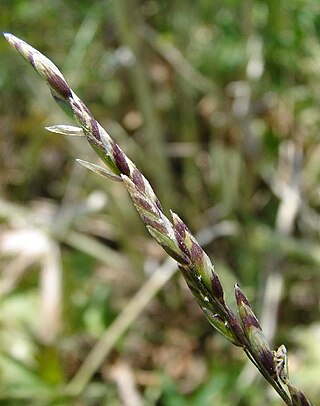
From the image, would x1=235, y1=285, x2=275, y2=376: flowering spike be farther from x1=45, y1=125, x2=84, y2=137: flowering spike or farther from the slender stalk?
x1=45, y1=125, x2=84, y2=137: flowering spike

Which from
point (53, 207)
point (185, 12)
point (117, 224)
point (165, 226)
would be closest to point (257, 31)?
point (185, 12)

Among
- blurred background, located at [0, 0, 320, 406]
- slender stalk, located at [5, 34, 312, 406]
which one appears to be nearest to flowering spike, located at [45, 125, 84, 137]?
slender stalk, located at [5, 34, 312, 406]

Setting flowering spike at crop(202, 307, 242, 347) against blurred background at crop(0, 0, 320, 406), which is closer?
flowering spike at crop(202, 307, 242, 347)

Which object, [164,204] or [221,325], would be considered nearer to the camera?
[221,325]

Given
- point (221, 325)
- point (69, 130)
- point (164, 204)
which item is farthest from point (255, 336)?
point (164, 204)

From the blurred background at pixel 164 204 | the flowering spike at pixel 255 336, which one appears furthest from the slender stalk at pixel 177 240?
the blurred background at pixel 164 204

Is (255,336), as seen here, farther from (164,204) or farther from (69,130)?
(164,204)

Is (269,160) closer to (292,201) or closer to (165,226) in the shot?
(292,201)

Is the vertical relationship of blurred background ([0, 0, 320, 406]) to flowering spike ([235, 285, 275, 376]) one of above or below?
above

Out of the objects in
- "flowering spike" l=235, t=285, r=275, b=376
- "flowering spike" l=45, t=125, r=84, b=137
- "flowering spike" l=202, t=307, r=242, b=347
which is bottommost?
"flowering spike" l=202, t=307, r=242, b=347
